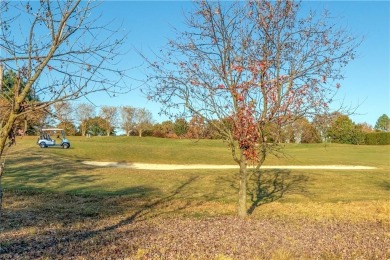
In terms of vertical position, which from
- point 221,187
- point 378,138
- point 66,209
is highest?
point 378,138

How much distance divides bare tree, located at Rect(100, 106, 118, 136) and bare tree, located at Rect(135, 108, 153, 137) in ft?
16.3

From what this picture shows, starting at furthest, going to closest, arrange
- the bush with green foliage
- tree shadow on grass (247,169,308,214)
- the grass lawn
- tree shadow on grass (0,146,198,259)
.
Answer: the bush with green foliage, tree shadow on grass (247,169,308,214), tree shadow on grass (0,146,198,259), the grass lawn

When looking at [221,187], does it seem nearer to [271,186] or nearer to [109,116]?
[271,186]

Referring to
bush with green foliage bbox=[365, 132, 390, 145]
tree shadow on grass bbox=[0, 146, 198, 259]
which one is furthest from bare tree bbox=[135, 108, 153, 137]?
tree shadow on grass bbox=[0, 146, 198, 259]

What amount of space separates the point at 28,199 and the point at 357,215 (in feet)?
37.6

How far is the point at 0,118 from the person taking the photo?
627 centimetres

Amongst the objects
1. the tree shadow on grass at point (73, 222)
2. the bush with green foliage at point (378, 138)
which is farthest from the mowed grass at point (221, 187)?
the bush with green foliage at point (378, 138)

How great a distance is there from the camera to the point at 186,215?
522 inches

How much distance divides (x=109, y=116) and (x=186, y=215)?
84574 millimetres

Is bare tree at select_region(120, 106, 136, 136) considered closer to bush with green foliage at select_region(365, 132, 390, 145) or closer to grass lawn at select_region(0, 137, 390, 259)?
bush with green foliage at select_region(365, 132, 390, 145)

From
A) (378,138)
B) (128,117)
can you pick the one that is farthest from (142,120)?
(378,138)

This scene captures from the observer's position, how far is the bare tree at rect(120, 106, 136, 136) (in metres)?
96.6

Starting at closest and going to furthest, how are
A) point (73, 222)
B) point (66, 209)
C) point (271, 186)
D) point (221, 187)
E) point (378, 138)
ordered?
point (73, 222) → point (66, 209) → point (221, 187) → point (271, 186) → point (378, 138)

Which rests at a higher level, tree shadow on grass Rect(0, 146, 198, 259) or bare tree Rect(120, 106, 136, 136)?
bare tree Rect(120, 106, 136, 136)
